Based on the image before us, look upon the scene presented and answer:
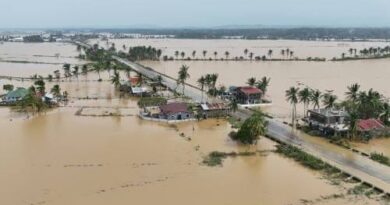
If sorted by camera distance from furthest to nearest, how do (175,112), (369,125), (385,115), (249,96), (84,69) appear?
(84,69)
(249,96)
(175,112)
(385,115)
(369,125)

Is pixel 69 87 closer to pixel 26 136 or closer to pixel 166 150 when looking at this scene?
pixel 26 136

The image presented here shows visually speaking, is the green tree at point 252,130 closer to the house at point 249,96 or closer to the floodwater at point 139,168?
the floodwater at point 139,168

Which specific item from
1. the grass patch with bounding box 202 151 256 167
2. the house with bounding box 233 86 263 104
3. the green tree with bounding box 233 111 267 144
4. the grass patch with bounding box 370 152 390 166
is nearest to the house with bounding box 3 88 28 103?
the house with bounding box 233 86 263 104

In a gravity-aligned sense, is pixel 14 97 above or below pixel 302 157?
above

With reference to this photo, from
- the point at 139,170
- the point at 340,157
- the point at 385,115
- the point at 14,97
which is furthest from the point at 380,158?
the point at 14,97

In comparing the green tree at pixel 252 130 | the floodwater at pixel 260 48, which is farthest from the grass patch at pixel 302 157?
the floodwater at pixel 260 48

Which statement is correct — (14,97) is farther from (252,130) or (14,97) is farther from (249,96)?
(252,130)
